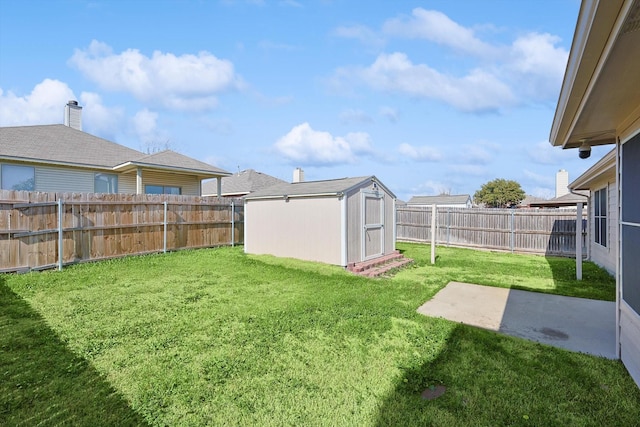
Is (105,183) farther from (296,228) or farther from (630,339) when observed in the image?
(630,339)

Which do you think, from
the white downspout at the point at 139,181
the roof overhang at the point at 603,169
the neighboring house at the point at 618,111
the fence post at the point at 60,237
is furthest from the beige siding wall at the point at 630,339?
the white downspout at the point at 139,181

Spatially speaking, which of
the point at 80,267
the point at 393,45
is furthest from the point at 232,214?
the point at 393,45

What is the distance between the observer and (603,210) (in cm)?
841

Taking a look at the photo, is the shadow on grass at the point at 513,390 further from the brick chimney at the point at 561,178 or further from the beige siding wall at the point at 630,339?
the brick chimney at the point at 561,178

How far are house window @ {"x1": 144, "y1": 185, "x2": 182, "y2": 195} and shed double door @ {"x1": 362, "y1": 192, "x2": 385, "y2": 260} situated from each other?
965 cm

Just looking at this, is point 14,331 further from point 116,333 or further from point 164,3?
point 164,3

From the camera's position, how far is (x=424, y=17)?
955 centimetres

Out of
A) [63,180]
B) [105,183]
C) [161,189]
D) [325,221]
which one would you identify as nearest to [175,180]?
[161,189]

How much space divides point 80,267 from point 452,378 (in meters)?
8.85

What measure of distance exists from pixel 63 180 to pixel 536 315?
14.8m

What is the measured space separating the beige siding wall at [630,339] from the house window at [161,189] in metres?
14.8

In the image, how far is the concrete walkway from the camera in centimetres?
387

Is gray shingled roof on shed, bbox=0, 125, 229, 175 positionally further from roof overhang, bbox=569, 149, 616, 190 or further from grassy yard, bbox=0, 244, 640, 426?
roof overhang, bbox=569, 149, 616, 190

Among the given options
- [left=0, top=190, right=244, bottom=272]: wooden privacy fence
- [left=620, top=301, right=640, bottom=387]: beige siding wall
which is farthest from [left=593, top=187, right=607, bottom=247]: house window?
[left=0, top=190, right=244, bottom=272]: wooden privacy fence
